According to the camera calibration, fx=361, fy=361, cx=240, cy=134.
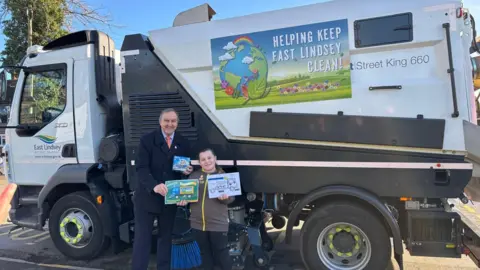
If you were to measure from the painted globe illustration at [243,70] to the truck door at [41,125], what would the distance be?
2.17 meters

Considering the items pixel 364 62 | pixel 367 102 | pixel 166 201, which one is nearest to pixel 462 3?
pixel 364 62

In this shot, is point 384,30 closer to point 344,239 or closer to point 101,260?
point 344,239

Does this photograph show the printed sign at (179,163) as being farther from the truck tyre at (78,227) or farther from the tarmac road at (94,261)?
the truck tyre at (78,227)

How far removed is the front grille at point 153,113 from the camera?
3.87m

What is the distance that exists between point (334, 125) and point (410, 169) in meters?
0.77

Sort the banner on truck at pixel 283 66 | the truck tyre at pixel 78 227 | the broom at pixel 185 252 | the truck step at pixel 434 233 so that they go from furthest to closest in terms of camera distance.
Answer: the truck tyre at pixel 78 227 → the broom at pixel 185 252 → the banner on truck at pixel 283 66 → the truck step at pixel 434 233

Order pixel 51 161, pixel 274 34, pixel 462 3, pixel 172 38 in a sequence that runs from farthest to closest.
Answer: pixel 51 161 → pixel 172 38 → pixel 274 34 → pixel 462 3

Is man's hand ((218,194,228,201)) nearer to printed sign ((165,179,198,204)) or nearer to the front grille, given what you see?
printed sign ((165,179,198,204))

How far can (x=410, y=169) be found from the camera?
3.26 metres

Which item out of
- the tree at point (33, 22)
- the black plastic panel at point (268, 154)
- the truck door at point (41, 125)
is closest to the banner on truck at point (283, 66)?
the black plastic panel at point (268, 154)

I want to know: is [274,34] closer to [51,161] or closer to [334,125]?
[334,125]

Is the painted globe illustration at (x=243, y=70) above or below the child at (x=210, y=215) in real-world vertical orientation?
above

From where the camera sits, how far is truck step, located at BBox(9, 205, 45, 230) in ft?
15.5

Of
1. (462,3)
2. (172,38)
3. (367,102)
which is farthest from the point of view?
(172,38)
